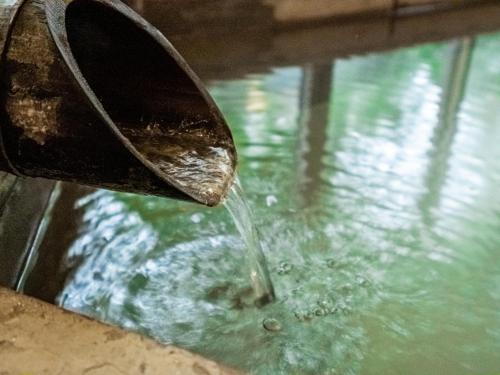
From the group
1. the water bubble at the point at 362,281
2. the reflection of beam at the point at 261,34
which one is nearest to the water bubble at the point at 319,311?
the water bubble at the point at 362,281

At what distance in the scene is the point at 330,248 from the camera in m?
2.94

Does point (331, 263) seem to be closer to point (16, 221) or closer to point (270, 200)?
point (270, 200)

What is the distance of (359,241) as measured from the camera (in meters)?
3.01

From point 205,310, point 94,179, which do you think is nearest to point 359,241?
point 205,310

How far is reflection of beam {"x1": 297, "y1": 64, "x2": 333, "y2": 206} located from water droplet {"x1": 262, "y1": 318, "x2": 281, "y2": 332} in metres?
0.97

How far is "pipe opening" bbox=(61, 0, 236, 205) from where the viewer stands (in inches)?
79.5

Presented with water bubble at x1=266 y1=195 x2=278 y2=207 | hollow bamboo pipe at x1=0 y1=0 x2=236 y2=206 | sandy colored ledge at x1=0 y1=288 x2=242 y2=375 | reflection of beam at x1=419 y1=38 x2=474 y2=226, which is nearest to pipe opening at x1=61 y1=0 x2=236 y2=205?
hollow bamboo pipe at x1=0 y1=0 x2=236 y2=206

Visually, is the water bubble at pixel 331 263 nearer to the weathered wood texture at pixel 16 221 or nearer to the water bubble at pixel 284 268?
the water bubble at pixel 284 268

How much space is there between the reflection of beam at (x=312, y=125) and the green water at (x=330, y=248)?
1 cm

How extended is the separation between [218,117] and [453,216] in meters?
1.58

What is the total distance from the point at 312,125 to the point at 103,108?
8.24 feet

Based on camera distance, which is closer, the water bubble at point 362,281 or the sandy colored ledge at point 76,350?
the sandy colored ledge at point 76,350

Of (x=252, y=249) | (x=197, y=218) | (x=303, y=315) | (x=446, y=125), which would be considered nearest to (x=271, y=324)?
(x=303, y=315)

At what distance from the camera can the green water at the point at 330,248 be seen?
238cm
